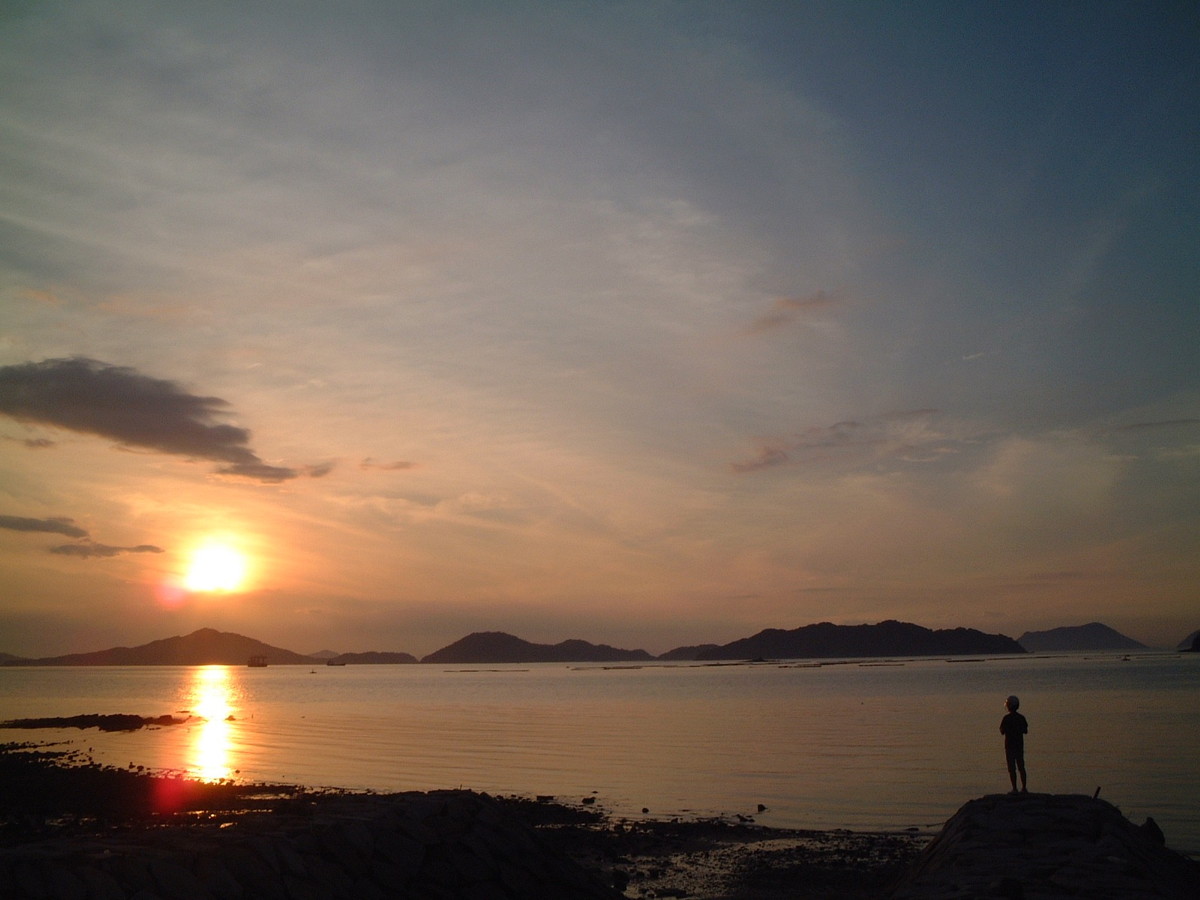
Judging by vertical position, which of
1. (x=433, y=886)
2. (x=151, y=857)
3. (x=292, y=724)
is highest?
(x=151, y=857)

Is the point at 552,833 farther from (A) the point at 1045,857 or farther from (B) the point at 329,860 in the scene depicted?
(A) the point at 1045,857

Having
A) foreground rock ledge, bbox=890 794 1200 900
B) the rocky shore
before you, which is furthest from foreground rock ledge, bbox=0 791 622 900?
foreground rock ledge, bbox=890 794 1200 900

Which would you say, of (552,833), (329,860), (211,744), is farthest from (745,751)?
(329,860)

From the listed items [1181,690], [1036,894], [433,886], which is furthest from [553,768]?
[1181,690]

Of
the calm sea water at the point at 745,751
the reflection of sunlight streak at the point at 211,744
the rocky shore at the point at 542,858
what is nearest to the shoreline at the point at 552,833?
the rocky shore at the point at 542,858

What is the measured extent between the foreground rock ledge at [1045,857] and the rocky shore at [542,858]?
0.11 feet

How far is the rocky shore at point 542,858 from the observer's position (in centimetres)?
1108

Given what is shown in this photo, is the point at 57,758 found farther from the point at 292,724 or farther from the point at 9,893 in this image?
the point at 9,893

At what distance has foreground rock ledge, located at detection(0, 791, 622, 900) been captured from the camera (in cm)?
1034

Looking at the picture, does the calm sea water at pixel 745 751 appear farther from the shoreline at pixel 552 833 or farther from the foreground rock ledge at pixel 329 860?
the foreground rock ledge at pixel 329 860

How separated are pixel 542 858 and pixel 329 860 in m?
4.14

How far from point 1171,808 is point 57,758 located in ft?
153

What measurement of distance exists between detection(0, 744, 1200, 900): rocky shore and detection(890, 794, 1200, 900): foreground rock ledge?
0.11 feet

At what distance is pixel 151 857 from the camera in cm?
1099
